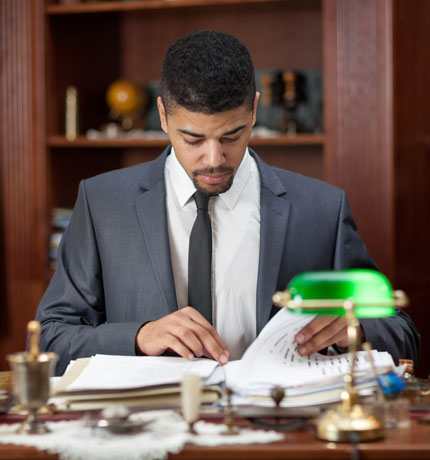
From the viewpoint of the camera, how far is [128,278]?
1719mm

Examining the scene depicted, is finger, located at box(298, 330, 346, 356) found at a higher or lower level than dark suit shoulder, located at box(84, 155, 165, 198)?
lower

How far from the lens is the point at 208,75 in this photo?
1464mm

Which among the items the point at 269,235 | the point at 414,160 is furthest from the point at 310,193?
the point at 414,160

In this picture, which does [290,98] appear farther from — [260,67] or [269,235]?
[269,235]

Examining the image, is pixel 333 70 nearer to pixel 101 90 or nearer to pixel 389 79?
pixel 389 79

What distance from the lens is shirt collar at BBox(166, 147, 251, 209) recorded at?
170 centimetres

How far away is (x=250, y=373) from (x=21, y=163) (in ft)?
7.40

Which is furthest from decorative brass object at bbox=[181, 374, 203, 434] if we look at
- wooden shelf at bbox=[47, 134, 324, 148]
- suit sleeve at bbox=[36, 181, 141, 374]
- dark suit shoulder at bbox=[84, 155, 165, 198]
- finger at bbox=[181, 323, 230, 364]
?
wooden shelf at bbox=[47, 134, 324, 148]

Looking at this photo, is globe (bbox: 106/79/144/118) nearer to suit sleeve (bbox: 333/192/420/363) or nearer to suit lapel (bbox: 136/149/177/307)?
suit lapel (bbox: 136/149/177/307)

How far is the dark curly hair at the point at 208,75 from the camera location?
1.46m

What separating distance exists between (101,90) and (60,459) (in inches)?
109

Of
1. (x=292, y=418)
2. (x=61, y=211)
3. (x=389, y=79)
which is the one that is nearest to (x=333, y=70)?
(x=389, y=79)

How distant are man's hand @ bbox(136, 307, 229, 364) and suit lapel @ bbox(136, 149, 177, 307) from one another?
0.94 feet

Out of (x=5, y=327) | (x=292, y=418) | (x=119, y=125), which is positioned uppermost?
(x=119, y=125)
